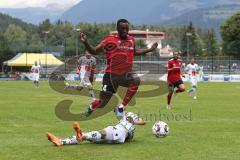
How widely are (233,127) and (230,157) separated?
495cm

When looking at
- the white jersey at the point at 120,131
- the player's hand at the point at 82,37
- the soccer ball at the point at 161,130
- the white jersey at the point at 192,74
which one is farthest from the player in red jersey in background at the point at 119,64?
the white jersey at the point at 192,74

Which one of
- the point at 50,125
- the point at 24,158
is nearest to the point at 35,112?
the point at 50,125

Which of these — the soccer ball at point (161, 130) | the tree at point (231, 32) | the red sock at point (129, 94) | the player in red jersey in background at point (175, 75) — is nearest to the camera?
the soccer ball at point (161, 130)

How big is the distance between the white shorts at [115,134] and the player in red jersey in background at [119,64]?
3.88ft

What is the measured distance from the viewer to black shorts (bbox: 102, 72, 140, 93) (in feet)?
40.2

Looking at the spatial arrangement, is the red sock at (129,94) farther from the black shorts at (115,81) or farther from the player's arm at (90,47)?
the player's arm at (90,47)

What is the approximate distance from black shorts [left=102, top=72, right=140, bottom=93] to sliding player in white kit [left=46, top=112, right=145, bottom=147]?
1.57 metres

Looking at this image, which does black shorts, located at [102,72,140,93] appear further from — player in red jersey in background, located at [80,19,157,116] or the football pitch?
the football pitch

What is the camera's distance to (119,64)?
1238 centimetres

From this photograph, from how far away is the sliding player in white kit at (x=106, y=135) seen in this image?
33.4ft

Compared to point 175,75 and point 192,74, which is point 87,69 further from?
point 192,74

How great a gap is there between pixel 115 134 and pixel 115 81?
2.13 meters

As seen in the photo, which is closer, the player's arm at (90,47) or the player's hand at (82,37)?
the player's hand at (82,37)

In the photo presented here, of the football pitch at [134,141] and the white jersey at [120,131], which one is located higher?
the white jersey at [120,131]
